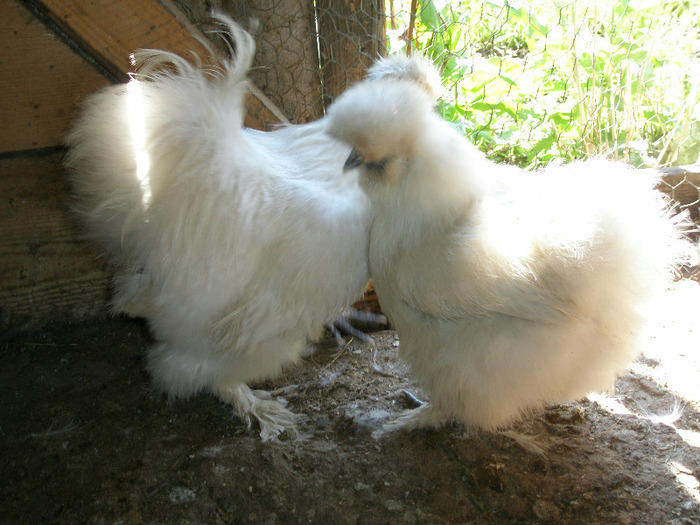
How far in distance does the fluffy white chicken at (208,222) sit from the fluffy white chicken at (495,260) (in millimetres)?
193

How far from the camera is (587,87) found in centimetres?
329

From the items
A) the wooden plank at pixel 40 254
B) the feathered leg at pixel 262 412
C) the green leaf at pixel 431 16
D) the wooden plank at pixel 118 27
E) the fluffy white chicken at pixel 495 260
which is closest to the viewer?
the fluffy white chicken at pixel 495 260

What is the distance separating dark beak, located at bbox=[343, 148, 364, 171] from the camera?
181 centimetres

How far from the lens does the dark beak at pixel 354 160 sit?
5.95 feet

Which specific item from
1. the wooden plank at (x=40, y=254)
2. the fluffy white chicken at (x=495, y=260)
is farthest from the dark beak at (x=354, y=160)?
the wooden plank at (x=40, y=254)

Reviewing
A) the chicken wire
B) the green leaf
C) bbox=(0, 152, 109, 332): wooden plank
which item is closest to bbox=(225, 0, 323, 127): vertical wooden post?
the chicken wire

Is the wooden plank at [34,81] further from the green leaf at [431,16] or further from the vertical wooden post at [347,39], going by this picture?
the green leaf at [431,16]

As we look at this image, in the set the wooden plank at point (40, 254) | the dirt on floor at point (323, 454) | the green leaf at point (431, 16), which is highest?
the green leaf at point (431, 16)

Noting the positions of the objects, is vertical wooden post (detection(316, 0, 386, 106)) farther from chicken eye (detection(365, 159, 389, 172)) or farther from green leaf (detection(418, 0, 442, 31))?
chicken eye (detection(365, 159, 389, 172))

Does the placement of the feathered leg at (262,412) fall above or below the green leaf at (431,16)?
below

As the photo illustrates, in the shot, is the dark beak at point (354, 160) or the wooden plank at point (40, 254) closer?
the dark beak at point (354, 160)

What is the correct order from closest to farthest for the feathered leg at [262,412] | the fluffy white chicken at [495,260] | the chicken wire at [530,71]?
the fluffy white chicken at [495,260]
the feathered leg at [262,412]
the chicken wire at [530,71]

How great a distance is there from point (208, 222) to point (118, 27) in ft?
2.41

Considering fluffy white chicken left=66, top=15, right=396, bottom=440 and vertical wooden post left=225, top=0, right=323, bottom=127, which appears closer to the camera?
fluffy white chicken left=66, top=15, right=396, bottom=440
